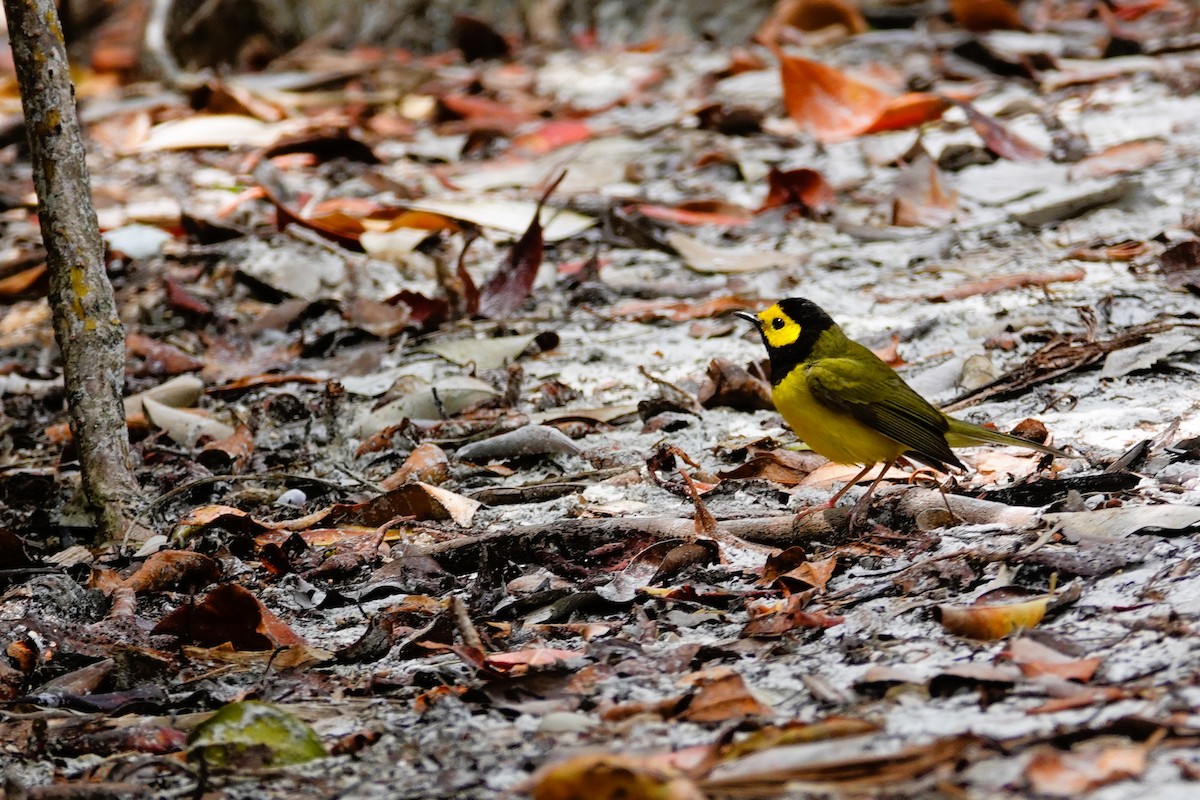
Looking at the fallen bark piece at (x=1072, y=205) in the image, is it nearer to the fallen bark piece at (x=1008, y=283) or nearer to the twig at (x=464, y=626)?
the fallen bark piece at (x=1008, y=283)

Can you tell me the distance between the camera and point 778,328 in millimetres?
4191

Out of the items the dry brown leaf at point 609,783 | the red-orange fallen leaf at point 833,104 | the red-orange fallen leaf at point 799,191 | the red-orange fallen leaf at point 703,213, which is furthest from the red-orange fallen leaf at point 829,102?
the dry brown leaf at point 609,783

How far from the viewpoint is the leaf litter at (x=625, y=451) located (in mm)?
2340

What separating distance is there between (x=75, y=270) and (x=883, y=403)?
212 cm

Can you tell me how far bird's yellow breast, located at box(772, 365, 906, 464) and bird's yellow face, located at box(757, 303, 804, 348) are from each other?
277 mm

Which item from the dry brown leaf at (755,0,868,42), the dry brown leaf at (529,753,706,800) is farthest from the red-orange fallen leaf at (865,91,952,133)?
the dry brown leaf at (529,753,706,800)

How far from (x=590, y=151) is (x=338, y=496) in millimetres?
4019

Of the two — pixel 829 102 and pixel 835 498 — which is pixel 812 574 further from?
pixel 829 102

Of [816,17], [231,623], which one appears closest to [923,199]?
[816,17]

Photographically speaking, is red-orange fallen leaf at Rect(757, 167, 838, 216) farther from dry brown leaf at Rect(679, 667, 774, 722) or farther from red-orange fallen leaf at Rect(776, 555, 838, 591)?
dry brown leaf at Rect(679, 667, 774, 722)

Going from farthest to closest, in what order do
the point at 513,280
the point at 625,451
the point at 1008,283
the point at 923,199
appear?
1. the point at 923,199
2. the point at 513,280
3. the point at 1008,283
4. the point at 625,451

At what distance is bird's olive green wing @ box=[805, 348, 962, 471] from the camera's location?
11.6 feet

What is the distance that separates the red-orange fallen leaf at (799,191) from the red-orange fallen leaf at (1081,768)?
178 inches

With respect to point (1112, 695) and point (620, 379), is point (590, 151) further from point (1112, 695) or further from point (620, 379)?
point (1112, 695)
